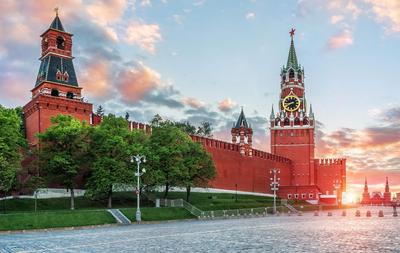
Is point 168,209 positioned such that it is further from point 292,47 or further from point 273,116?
point 292,47

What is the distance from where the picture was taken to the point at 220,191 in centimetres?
8581

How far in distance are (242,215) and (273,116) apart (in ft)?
205

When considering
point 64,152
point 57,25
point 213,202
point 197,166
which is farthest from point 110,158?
point 57,25

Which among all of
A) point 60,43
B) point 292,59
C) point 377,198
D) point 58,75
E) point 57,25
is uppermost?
point 292,59

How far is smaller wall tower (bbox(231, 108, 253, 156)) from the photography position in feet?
314

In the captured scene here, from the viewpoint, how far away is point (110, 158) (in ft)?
181

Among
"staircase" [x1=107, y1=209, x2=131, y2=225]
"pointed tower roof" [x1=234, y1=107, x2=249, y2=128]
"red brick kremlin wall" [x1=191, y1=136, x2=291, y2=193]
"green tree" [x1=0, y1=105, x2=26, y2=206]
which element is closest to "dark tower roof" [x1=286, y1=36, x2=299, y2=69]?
"red brick kremlin wall" [x1=191, y1=136, x2=291, y2=193]

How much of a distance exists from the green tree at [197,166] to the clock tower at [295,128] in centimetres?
5242

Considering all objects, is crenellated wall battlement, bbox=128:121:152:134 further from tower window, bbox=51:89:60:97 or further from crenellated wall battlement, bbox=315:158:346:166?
crenellated wall battlement, bbox=315:158:346:166

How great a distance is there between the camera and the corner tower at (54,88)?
208 feet

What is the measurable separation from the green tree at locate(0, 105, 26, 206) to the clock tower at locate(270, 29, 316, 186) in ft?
245

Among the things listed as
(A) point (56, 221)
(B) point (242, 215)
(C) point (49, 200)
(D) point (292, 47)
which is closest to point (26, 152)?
(C) point (49, 200)

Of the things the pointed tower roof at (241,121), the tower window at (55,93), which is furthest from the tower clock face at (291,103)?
the tower window at (55,93)

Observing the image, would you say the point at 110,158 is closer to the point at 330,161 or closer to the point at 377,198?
the point at 330,161
